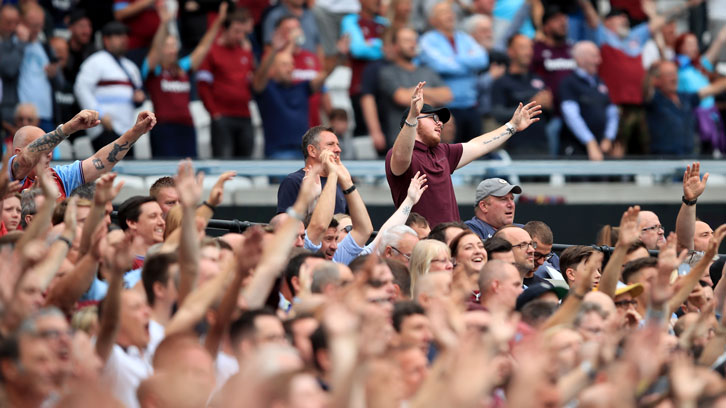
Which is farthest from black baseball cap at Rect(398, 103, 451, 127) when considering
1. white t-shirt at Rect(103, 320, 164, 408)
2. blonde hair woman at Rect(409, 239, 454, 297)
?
white t-shirt at Rect(103, 320, 164, 408)

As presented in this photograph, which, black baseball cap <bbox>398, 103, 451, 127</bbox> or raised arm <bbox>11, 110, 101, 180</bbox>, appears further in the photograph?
black baseball cap <bbox>398, 103, 451, 127</bbox>

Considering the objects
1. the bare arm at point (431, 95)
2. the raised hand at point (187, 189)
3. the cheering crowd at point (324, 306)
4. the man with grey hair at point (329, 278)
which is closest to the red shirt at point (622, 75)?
the bare arm at point (431, 95)

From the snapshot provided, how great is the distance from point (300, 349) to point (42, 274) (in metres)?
1.40

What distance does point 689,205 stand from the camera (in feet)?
33.3

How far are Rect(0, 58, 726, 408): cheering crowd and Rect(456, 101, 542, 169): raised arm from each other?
0.16 meters

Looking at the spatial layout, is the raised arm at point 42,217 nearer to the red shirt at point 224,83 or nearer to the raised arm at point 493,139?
the raised arm at point 493,139

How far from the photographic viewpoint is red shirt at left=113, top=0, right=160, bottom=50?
14000mm

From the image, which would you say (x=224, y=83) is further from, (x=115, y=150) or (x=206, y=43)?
(x=115, y=150)

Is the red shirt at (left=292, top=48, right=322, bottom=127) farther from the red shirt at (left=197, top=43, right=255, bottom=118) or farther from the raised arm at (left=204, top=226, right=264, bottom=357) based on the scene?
the raised arm at (left=204, top=226, right=264, bottom=357)

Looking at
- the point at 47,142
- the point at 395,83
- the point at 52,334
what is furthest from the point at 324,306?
the point at 395,83

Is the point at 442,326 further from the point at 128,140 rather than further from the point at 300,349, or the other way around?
the point at 128,140

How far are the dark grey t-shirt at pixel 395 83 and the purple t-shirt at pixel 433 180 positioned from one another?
338 cm

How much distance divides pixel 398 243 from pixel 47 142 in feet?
7.85

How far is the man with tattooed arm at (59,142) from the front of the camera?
8375 millimetres
